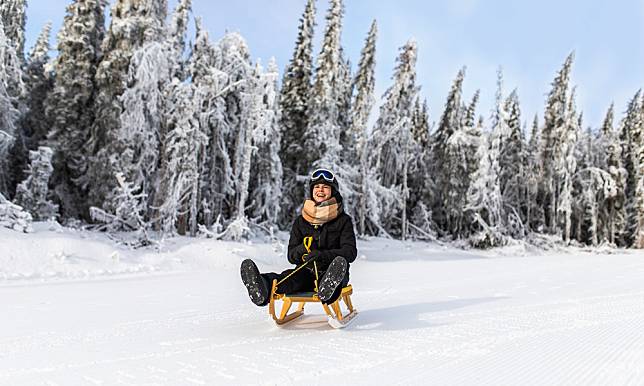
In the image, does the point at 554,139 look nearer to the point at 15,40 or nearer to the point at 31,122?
the point at 31,122

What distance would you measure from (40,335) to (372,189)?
2361cm

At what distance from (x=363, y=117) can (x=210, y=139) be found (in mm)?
11491

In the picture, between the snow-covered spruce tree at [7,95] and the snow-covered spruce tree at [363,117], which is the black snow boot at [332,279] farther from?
the snow-covered spruce tree at [363,117]

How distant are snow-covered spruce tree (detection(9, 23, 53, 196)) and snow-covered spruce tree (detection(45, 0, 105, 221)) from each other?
1.02 meters

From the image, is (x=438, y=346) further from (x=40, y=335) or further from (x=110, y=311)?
(x=110, y=311)

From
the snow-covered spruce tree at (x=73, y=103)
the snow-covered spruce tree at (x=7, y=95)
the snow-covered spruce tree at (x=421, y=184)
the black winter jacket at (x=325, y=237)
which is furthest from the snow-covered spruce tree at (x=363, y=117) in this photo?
the black winter jacket at (x=325, y=237)

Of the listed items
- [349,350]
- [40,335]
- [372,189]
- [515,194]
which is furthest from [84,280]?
[515,194]

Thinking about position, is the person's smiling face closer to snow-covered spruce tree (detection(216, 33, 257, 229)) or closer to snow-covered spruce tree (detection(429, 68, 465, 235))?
snow-covered spruce tree (detection(216, 33, 257, 229))

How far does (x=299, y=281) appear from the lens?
5.09 m

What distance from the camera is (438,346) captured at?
4203 millimetres

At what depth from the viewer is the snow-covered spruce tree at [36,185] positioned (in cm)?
1738

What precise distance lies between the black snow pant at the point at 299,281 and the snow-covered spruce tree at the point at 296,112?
20.2m

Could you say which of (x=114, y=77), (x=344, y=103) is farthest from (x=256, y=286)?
(x=344, y=103)

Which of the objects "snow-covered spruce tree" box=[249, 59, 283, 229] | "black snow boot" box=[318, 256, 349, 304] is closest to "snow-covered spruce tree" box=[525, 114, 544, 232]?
"snow-covered spruce tree" box=[249, 59, 283, 229]
